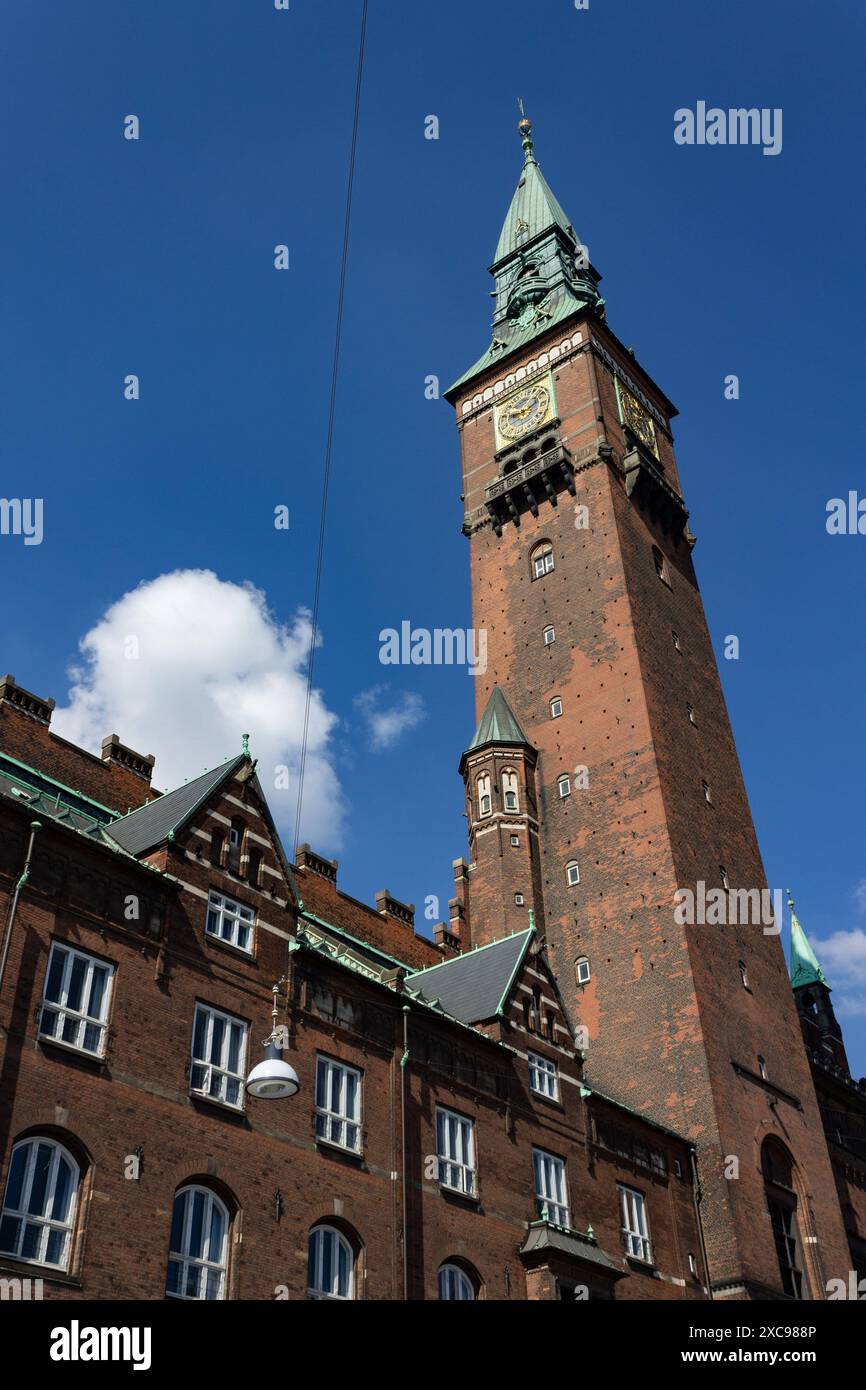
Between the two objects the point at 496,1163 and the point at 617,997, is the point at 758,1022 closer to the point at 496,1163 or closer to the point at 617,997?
the point at 617,997

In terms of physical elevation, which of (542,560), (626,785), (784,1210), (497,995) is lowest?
(784,1210)

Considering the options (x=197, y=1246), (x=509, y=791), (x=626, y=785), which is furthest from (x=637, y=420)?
(x=197, y=1246)

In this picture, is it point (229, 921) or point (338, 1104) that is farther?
point (338, 1104)

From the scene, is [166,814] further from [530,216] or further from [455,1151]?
[530,216]

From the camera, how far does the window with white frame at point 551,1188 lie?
32984 millimetres

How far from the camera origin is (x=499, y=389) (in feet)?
Answer: 224

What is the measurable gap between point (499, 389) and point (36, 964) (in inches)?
2013

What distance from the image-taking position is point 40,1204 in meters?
21.1

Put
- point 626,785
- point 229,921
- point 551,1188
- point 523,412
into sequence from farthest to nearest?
point 523,412
point 626,785
point 551,1188
point 229,921

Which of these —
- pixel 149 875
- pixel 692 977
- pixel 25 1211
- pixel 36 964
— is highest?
pixel 692 977

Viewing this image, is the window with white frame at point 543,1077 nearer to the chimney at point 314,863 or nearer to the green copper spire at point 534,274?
the chimney at point 314,863

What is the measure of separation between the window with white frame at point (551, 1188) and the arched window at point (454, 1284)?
346cm

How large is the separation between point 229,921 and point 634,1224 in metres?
17.2
